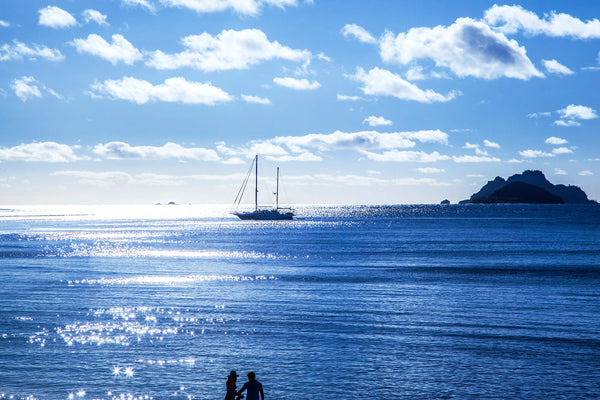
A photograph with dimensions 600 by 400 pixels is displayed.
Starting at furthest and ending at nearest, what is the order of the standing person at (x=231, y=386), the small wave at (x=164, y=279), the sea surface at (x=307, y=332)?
the small wave at (x=164, y=279), the sea surface at (x=307, y=332), the standing person at (x=231, y=386)

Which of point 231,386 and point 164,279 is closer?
point 231,386

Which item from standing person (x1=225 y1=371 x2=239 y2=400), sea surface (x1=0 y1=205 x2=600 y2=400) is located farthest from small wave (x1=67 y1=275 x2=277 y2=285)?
standing person (x1=225 y1=371 x2=239 y2=400)

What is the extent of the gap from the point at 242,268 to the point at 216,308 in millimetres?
32898

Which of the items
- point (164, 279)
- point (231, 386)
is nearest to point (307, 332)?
point (231, 386)

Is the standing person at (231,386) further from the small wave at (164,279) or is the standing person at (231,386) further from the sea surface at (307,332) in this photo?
the small wave at (164,279)

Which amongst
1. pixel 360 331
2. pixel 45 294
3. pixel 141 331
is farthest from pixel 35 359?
pixel 45 294

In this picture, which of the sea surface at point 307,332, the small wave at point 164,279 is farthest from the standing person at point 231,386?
the small wave at point 164,279

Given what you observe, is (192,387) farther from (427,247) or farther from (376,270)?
(427,247)

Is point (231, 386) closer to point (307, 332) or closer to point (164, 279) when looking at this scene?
point (307, 332)

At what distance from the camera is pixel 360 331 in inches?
1533

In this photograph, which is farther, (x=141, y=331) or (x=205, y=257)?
(x=205, y=257)

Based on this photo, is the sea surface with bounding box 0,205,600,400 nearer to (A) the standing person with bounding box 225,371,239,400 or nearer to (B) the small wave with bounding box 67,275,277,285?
(B) the small wave with bounding box 67,275,277,285

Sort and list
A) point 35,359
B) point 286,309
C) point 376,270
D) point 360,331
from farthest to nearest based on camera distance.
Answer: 1. point 376,270
2. point 286,309
3. point 360,331
4. point 35,359

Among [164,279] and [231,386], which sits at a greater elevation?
[231,386]
